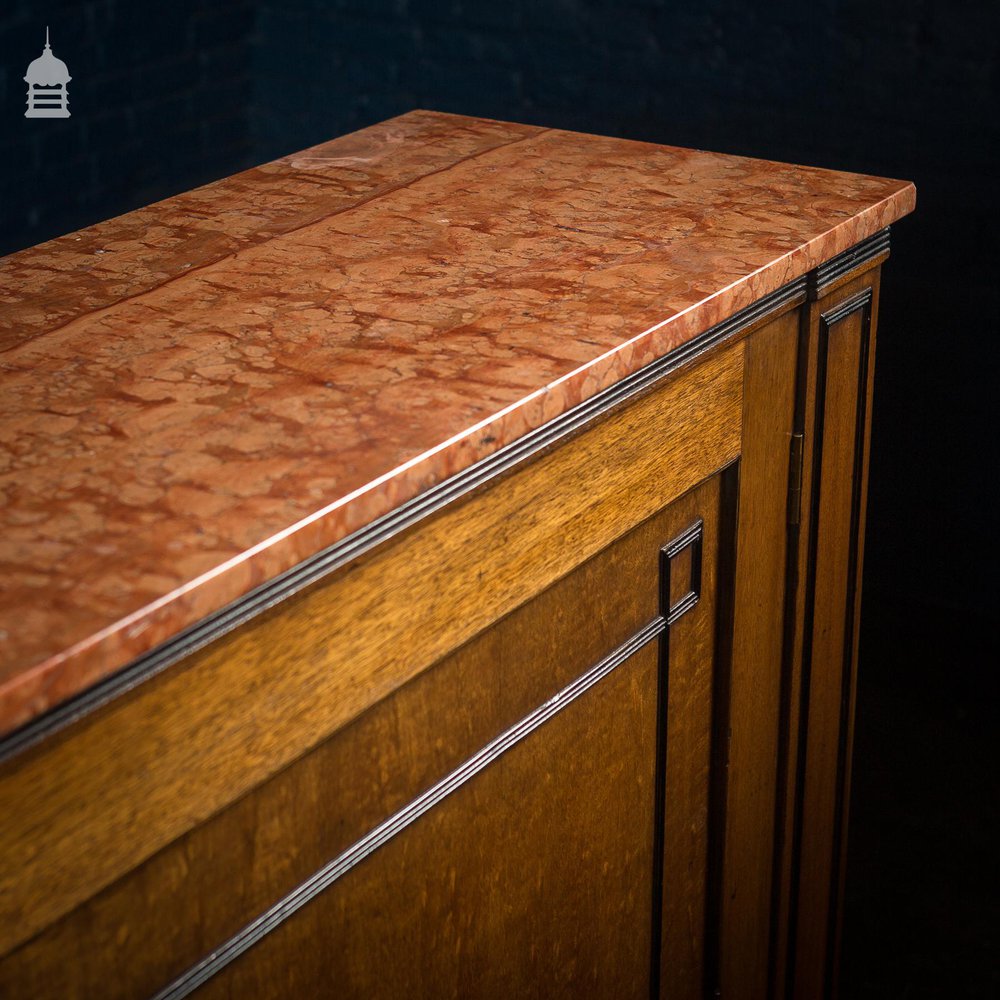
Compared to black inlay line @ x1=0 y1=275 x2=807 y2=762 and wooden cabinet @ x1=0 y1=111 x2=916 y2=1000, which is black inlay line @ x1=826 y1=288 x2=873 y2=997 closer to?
wooden cabinet @ x1=0 y1=111 x2=916 y2=1000

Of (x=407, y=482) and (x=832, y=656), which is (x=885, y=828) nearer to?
(x=832, y=656)

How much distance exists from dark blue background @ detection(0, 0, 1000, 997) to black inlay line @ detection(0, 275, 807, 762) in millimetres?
1317

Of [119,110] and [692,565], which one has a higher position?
[119,110]

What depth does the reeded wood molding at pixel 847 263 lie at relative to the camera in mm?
1425

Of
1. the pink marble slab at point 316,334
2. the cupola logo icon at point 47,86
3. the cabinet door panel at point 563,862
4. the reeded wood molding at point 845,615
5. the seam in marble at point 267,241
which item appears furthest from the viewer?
the cupola logo icon at point 47,86

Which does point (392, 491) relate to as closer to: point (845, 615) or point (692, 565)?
point (692, 565)

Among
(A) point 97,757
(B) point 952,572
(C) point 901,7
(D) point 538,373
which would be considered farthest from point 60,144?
(A) point 97,757

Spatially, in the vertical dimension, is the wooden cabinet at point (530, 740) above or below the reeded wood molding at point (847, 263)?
below

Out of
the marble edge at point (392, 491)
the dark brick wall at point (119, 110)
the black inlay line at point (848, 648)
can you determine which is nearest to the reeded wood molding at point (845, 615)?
the black inlay line at point (848, 648)

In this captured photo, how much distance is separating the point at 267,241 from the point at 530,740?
564mm

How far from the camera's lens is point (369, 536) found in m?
0.95

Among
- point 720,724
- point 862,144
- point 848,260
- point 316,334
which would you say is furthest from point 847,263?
point 862,144

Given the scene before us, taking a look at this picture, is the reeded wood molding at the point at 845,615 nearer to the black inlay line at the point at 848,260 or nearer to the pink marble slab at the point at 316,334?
the black inlay line at the point at 848,260

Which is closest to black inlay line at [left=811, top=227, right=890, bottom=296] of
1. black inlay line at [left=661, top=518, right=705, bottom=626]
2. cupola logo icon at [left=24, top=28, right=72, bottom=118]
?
black inlay line at [left=661, top=518, right=705, bottom=626]
